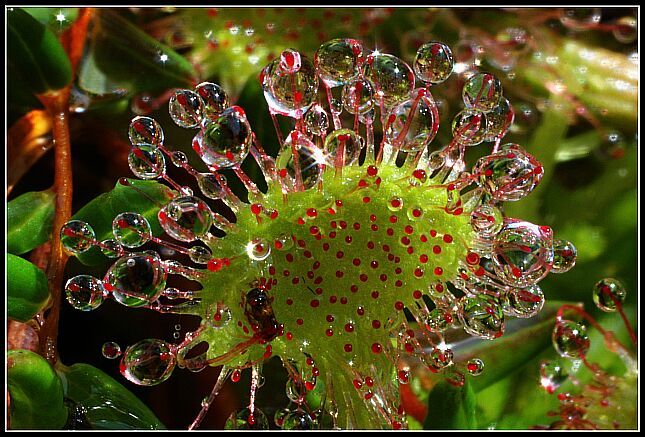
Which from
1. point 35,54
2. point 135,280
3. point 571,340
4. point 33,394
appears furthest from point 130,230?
point 571,340

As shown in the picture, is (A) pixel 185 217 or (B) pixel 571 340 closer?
(A) pixel 185 217

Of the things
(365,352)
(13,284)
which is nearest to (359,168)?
(365,352)

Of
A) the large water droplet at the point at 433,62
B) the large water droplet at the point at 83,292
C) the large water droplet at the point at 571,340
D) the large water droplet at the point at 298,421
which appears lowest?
the large water droplet at the point at 571,340

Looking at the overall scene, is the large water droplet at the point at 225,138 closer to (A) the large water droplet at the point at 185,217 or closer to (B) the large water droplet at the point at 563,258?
(A) the large water droplet at the point at 185,217

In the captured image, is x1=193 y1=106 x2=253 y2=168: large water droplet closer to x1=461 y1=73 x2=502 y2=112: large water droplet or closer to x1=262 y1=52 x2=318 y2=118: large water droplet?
x1=262 y1=52 x2=318 y2=118: large water droplet

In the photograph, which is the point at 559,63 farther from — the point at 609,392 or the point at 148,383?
the point at 148,383

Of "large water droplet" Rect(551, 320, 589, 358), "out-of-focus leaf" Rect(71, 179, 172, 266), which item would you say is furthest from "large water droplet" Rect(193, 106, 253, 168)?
"large water droplet" Rect(551, 320, 589, 358)

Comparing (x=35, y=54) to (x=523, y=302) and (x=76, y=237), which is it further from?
(x=523, y=302)

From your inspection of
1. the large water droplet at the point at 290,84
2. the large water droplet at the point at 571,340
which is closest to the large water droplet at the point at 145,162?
the large water droplet at the point at 290,84
